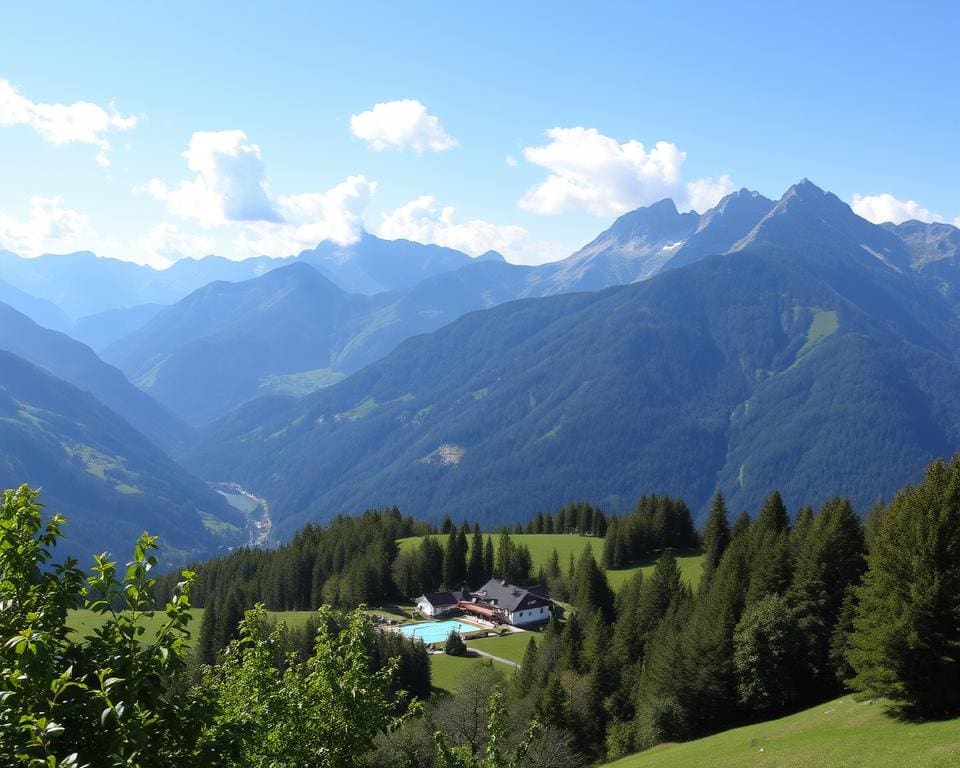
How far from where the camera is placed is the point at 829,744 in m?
30.4

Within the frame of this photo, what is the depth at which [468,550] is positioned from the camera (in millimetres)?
116438

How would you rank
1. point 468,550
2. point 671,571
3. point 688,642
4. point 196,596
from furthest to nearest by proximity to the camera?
point 196,596
point 468,550
point 671,571
point 688,642

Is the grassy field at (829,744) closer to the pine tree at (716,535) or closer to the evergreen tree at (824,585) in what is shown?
the evergreen tree at (824,585)

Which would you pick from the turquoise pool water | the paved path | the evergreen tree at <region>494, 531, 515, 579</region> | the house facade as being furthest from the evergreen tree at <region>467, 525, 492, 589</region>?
the paved path

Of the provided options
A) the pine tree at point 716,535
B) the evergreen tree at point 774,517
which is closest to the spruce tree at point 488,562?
the pine tree at point 716,535

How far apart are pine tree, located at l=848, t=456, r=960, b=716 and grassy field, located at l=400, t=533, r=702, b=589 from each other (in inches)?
2127

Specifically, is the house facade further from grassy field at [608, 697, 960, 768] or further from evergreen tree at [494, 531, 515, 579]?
grassy field at [608, 697, 960, 768]

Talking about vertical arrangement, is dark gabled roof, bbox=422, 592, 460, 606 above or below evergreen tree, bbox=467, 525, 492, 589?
below

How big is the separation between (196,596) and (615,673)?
99.6 metres

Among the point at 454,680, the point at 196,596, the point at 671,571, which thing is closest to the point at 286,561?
the point at 196,596

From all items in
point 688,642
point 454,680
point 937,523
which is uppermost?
point 937,523

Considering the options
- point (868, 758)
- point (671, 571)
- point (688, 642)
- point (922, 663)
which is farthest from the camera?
point (671, 571)

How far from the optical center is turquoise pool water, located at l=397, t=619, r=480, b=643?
90.1 m

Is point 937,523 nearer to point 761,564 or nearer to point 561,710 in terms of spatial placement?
point 761,564
